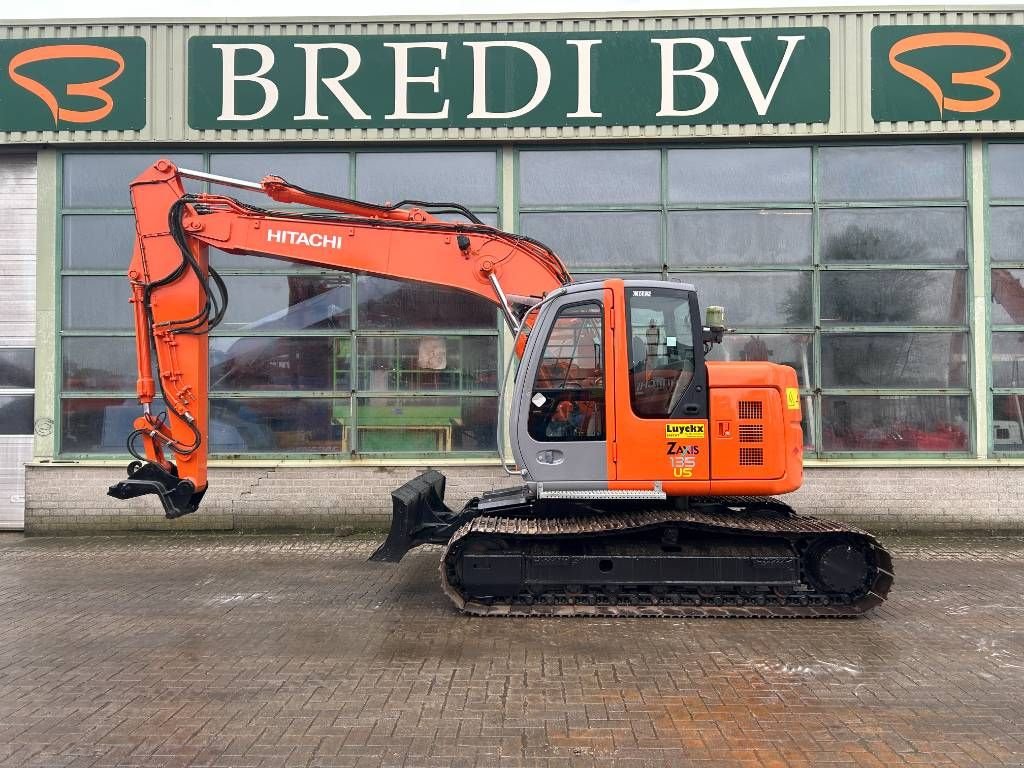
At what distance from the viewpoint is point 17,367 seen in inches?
429

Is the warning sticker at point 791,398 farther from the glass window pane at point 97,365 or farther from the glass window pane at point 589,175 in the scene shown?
the glass window pane at point 97,365

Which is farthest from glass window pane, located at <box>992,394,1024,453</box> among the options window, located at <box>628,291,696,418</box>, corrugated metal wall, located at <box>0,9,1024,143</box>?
window, located at <box>628,291,696,418</box>

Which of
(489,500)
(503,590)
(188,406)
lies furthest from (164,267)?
(503,590)

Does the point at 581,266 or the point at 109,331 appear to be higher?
the point at 581,266

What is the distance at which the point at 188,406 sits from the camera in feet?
24.3

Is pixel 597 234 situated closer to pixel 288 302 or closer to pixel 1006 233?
pixel 288 302

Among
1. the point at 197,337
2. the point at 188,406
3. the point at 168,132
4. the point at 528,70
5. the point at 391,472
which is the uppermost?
the point at 528,70

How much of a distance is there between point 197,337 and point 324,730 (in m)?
4.43

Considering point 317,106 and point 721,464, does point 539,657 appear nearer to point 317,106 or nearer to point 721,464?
point 721,464

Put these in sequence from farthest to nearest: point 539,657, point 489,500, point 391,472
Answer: point 391,472
point 489,500
point 539,657

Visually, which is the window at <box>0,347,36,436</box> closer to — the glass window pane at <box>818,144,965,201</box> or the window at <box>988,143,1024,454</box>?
the glass window pane at <box>818,144,965,201</box>

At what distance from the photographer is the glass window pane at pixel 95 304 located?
10852 millimetres

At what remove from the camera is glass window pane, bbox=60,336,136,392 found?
10.8 m

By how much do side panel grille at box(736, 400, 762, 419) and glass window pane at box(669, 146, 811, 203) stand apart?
4939 millimetres
